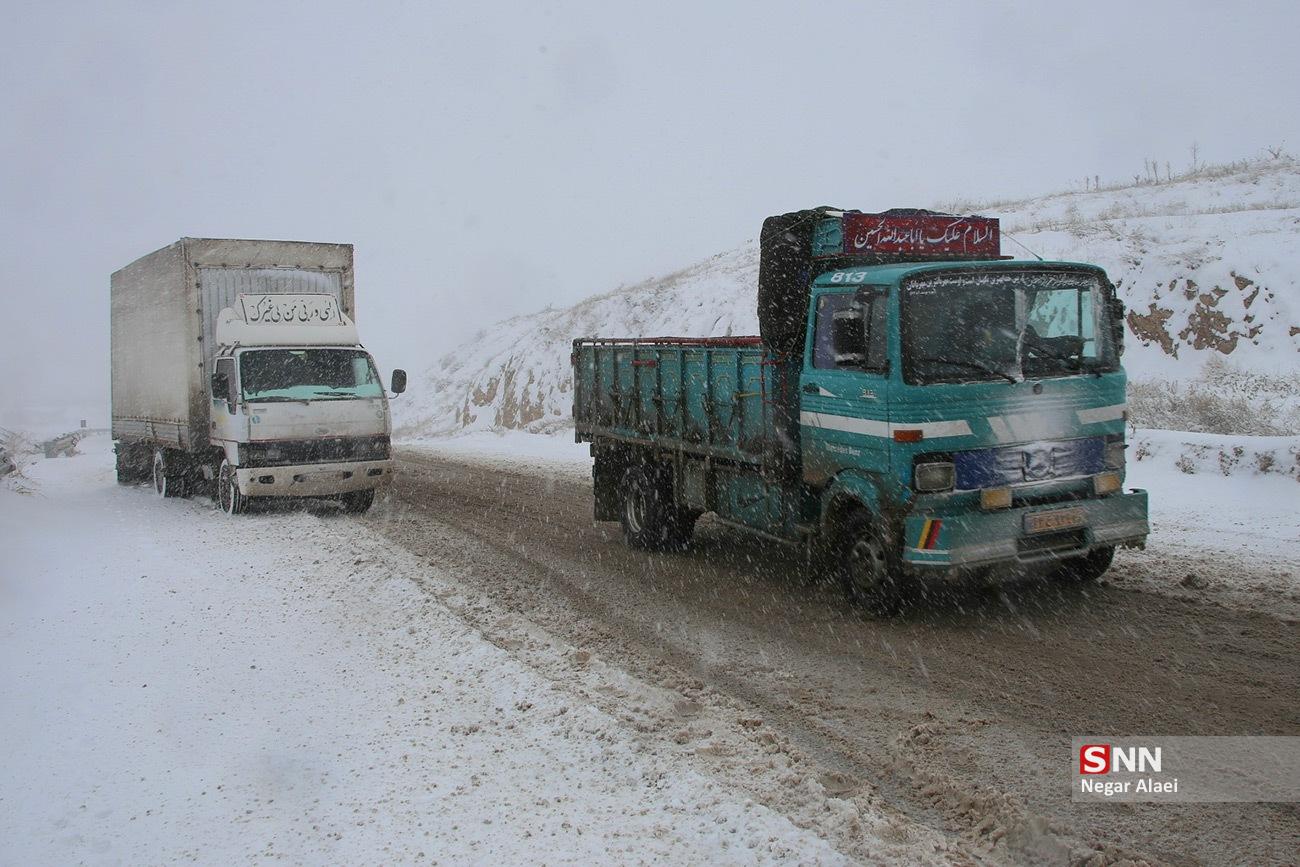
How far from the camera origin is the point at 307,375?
13414 mm

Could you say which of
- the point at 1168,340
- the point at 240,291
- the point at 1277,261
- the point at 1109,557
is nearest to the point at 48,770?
the point at 1109,557

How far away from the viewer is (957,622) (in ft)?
23.4

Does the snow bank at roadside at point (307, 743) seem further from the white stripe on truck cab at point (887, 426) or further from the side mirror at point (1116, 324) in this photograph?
the side mirror at point (1116, 324)

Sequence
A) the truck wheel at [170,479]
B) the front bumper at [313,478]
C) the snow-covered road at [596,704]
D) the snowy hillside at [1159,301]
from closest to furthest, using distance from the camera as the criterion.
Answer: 1. the snow-covered road at [596,704]
2. the front bumper at [313,478]
3. the truck wheel at [170,479]
4. the snowy hillside at [1159,301]

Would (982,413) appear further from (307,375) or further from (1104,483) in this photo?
(307,375)

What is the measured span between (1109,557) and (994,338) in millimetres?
2070

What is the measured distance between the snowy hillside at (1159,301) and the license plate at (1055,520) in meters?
8.17

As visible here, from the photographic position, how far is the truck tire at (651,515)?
407 inches

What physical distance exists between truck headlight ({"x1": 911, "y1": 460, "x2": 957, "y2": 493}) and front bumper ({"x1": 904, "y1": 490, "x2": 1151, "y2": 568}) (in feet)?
0.61

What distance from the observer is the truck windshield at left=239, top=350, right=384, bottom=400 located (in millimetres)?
13055

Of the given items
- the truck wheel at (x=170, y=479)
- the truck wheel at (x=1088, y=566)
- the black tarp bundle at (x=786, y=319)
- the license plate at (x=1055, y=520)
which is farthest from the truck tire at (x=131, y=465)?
the license plate at (x=1055, y=520)

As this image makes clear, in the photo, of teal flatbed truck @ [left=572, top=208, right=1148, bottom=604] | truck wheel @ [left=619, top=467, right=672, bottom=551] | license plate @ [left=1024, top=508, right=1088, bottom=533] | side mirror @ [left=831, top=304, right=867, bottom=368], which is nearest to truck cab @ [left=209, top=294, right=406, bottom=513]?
truck wheel @ [left=619, top=467, right=672, bottom=551]

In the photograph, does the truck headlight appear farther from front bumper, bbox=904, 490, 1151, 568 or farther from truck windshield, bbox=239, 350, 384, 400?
truck windshield, bbox=239, 350, 384, 400

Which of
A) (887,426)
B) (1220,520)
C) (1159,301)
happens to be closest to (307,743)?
(887,426)
